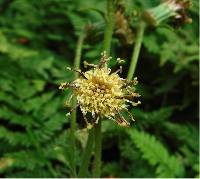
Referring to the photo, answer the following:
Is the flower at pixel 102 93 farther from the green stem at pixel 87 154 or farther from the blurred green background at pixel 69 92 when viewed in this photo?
the blurred green background at pixel 69 92

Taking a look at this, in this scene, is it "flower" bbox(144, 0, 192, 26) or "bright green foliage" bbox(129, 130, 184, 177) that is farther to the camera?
"bright green foliage" bbox(129, 130, 184, 177)

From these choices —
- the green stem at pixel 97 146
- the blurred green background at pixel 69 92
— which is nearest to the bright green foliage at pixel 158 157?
the blurred green background at pixel 69 92

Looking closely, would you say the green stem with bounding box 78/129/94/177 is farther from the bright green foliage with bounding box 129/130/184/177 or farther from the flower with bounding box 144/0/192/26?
the flower with bounding box 144/0/192/26

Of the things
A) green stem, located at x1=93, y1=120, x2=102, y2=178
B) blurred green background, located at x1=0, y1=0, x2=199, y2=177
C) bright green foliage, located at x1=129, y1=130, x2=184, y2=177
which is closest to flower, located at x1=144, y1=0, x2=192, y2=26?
blurred green background, located at x1=0, y1=0, x2=199, y2=177

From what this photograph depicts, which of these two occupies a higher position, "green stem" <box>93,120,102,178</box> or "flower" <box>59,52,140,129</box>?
"flower" <box>59,52,140,129</box>

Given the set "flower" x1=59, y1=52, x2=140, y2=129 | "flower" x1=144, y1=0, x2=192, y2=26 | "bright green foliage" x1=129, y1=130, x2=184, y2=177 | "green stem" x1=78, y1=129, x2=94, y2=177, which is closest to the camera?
"flower" x1=59, y1=52, x2=140, y2=129

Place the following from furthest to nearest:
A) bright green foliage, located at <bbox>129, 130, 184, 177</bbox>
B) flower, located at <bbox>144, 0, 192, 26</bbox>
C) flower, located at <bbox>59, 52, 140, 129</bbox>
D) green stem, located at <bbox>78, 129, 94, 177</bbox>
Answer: bright green foliage, located at <bbox>129, 130, 184, 177</bbox> → flower, located at <bbox>144, 0, 192, 26</bbox> → green stem, located at <bbox>78, 129, 94, 177</bbox> → flower, located at <bbox>59, 52, 140, 129</bbox>

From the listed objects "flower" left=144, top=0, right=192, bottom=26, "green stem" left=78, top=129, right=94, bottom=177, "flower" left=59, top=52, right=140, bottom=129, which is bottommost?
"green stem" left=78, top=129, right=94, bottom=177

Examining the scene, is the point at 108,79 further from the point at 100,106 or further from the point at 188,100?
the point at 188,100
